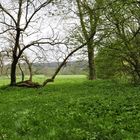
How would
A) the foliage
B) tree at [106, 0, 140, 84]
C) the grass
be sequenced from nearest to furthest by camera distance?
the grass < tree at [106, 0, 140, 84] < the foliage

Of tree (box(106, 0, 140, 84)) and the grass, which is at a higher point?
tree (box(106, 0, 140, 84))

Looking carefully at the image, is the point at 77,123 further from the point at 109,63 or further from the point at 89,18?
the point at 109,63

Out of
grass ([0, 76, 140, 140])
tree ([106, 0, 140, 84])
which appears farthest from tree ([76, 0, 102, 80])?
grass ([0, 76, 140, 140])

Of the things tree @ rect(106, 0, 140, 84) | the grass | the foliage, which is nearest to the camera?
the grass

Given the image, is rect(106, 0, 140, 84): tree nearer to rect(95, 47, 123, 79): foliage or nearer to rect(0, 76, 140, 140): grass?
rect(95, 47, 123, 79): foliage

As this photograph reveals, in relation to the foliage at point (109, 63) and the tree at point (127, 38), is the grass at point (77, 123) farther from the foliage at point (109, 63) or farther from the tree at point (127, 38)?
the foliage at point (109, 63)

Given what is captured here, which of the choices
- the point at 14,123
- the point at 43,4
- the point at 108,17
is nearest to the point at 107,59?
the point at 108,17

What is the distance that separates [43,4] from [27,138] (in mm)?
28706

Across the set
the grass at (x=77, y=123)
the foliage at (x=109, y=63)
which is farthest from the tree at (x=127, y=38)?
the grass at (x=77, y=123)

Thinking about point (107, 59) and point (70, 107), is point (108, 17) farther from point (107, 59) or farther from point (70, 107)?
point (70, 107)

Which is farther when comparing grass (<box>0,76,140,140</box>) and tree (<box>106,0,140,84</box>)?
tree (<box>106,0,140,84</box>)

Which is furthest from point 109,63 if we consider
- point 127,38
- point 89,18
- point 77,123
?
point 77,123

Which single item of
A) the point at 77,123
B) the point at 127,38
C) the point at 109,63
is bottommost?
the point at 77,123

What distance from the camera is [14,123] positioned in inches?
582
